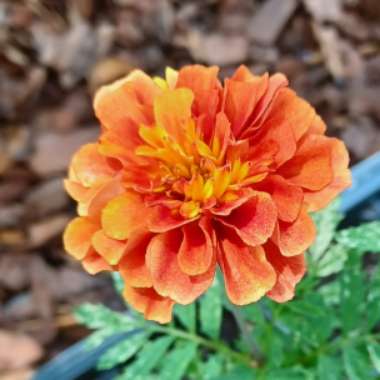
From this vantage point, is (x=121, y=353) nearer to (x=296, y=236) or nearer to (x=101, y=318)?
(x=101, y=318)

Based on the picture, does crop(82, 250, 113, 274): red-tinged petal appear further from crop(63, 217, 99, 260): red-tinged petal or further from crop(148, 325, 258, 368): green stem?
crop(148, 325, 258, 368): green stem

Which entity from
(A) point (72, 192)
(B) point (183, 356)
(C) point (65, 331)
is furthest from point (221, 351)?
(C) point (65, 331)

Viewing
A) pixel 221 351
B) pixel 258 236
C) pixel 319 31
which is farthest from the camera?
pixel 319 31

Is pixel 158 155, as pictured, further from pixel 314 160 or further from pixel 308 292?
pixel 308 292

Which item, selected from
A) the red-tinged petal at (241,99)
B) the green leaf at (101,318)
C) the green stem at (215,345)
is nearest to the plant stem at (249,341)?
the green stem at (215,345)

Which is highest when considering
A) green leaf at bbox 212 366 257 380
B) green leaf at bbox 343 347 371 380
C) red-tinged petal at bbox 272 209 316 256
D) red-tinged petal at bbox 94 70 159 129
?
red-tinged petal at bbox 94 70 159 129

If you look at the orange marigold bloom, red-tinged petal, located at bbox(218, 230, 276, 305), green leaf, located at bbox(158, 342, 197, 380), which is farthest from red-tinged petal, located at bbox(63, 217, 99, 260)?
green leaf, located at bbox(158, 342, 197, 380)
